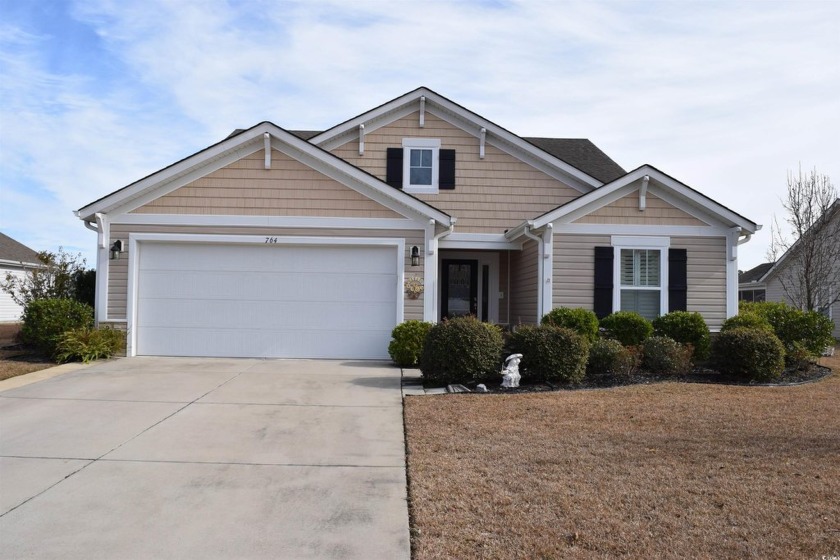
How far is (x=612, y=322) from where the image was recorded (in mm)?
12359

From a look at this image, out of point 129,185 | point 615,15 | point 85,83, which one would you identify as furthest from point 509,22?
point 85,83

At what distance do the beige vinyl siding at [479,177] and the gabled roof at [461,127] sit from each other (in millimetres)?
150

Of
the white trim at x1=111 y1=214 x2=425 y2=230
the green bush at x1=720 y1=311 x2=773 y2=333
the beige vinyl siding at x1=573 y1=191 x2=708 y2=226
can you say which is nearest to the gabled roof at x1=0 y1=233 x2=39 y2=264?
the white trim at x1=111 y1=214 x2=425 y2=230

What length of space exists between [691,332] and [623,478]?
7.85m

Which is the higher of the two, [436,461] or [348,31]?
[348,31]

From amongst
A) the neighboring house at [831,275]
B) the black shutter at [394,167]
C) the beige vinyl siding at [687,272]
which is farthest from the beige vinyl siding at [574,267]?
the neighboring house at [831,275]

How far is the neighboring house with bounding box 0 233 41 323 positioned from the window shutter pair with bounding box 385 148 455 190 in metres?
16.7

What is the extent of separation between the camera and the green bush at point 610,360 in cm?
1048

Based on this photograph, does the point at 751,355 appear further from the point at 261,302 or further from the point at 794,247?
the point at 794,247

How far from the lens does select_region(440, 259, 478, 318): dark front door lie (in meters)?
16.5

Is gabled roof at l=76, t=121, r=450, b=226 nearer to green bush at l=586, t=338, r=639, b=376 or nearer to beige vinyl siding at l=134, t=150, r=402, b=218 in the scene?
beige vinyl siding at l=134, t=150, r=402, b=218

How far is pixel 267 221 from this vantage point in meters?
12.5

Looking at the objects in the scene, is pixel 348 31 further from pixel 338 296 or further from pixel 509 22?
pixel 338 296

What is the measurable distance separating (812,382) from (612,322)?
3439 mm
